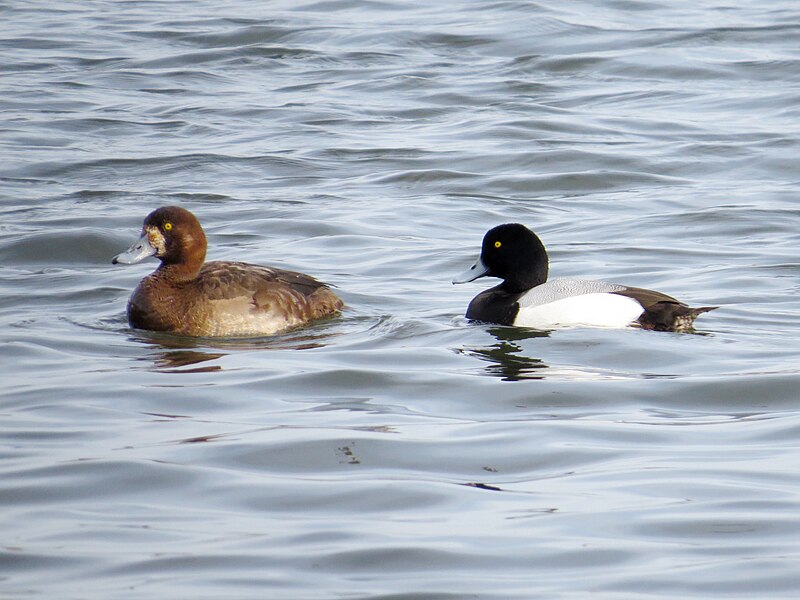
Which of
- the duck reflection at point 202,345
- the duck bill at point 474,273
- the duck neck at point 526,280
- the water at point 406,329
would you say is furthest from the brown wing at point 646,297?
the duck reflection at point 202,345

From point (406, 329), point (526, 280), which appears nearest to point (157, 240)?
point (406, 329)

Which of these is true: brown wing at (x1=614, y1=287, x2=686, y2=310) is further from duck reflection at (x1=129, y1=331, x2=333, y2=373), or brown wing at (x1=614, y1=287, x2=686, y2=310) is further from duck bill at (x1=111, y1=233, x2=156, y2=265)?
duck bill at (x1=111, y1=233, x2=156, y2=265)

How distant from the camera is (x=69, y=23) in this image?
2525cm

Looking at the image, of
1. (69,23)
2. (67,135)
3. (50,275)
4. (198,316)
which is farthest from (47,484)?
(69,23)

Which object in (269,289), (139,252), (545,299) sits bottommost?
(545,299)

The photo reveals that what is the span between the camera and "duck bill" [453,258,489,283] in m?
10.2

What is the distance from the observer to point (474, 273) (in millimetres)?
10234

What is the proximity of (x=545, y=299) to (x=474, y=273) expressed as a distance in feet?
2.65

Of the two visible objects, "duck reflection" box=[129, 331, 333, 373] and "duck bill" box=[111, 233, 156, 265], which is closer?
"duck reflection" box=[129, 331, 333, 373]

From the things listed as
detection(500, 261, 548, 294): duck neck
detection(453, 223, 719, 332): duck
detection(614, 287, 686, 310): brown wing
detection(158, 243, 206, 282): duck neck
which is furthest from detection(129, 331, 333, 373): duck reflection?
detection(614, 287, 686, 310): brown wing

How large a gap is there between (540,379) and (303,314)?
6.97ft

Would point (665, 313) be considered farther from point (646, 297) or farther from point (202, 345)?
point (202, 345)

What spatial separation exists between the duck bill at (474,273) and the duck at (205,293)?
944 millimetres

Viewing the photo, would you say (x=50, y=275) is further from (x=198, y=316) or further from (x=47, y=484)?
(x=47, y=484)
